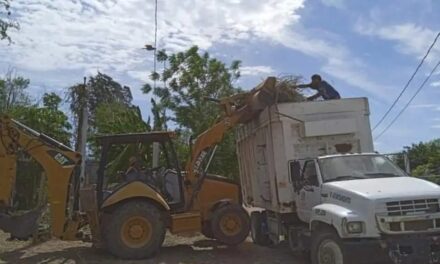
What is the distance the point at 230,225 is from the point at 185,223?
1.03 m

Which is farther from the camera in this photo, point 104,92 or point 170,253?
point 104,92

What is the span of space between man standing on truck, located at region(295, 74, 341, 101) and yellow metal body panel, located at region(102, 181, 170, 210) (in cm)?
412

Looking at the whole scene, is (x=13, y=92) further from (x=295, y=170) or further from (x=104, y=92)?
(x=295, y=170)

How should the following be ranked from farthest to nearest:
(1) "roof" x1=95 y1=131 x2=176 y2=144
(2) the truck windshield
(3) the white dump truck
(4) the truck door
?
(1) "roof" x1=95 y1=131 x2=176 y2=144 → (4) the truck door → (2) the truck windshield → (3) the white dump truck

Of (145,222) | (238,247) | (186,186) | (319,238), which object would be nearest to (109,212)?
(145,222)

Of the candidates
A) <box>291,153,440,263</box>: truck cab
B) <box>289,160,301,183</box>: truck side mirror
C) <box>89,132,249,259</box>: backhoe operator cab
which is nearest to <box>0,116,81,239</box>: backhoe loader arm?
<box>89,132,249,259</box>: backhoe operator cab

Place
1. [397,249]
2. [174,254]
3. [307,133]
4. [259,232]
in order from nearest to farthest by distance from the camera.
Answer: [397,249] → [307,133] → [174,254] → [259,232]

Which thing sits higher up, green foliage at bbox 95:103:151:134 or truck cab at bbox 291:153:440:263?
green foliage at bbox 95:103:151:134

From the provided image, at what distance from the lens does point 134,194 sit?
39.7 ft

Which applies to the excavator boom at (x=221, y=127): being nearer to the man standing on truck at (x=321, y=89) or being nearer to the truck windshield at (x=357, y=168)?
the man standing on truck at (x=321, y=89)

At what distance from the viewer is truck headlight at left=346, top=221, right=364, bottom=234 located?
8.66 metres

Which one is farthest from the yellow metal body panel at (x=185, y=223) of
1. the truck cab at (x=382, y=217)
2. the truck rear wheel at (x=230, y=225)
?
the truck cab at (x=382, y=217)

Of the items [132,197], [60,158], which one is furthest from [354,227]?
[60,158]

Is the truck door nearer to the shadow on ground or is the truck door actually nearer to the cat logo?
the shadow on ground
